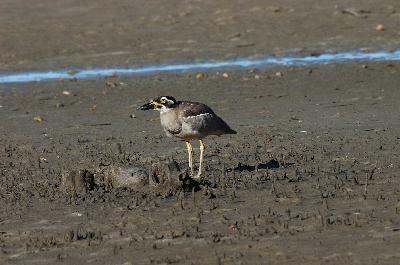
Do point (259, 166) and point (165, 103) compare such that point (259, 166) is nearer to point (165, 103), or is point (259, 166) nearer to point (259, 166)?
point (259, 166)

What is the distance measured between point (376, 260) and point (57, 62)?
13.9m

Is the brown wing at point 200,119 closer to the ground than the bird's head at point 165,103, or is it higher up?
closer to the ground

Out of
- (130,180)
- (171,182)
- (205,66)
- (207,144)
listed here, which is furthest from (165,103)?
(205,66)

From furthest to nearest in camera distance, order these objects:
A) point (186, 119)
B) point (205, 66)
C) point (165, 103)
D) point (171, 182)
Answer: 1. point (205, 66)
2. point (165, 103)
3. point (186, 119)
4. point (171, 182)

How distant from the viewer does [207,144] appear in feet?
41.8

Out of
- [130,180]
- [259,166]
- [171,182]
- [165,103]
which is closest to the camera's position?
[171,182]

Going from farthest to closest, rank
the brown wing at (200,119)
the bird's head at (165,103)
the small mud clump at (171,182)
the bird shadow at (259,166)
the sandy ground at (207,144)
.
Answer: the bird shadow at (259,166) → the bird's head at (165,103) → the brown wing at (200,119) → the small mud clump at (171,182) → the sandy ground at (207,144)

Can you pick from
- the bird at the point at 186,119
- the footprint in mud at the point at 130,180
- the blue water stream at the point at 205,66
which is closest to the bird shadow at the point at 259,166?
the bird at the point at 186,119

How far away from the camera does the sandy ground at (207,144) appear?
26.6ft

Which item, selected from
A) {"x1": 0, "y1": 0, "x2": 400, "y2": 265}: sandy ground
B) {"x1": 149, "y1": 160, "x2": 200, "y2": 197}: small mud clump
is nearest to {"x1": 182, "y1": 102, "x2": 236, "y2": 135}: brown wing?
{"x1": 0, "y1": 0, "x2": 400, "y2": 265}: sandy ground

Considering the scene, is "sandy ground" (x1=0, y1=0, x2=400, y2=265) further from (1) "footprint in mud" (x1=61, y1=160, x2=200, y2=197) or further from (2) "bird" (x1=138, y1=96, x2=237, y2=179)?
(2) "bird" (x1=138, y1=96, x2=237, y2=179)

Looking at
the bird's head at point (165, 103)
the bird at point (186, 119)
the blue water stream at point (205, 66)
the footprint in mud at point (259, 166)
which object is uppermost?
the bird's head at point (165, 103)

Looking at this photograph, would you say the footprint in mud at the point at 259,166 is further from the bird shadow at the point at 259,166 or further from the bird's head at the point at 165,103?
the bird's head at the point at 165,103

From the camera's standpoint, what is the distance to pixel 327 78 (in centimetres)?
1752
